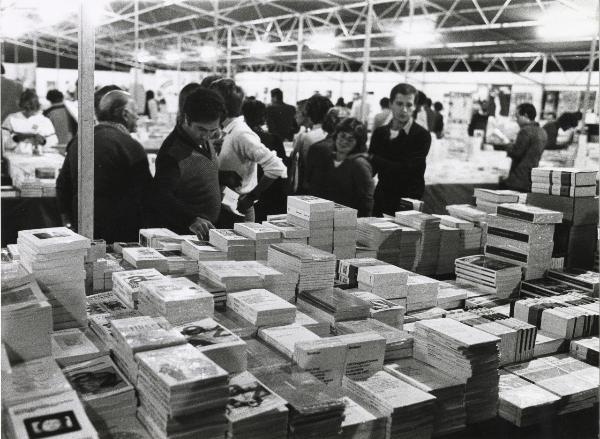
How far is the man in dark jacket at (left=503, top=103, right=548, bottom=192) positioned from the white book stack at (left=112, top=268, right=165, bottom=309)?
5387mm

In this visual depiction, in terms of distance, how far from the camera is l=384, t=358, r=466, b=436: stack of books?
1953 millimetres

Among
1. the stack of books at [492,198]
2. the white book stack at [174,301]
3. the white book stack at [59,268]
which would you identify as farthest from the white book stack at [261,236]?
the stack of books at [492,198]

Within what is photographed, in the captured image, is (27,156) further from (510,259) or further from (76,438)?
(76,438)

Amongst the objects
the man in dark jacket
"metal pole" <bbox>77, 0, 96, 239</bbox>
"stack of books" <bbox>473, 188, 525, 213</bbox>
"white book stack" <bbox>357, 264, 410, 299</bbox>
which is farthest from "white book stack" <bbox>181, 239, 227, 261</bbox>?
the man in dark jacket

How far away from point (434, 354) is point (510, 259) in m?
1.35

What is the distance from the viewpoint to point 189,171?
10.7 feet

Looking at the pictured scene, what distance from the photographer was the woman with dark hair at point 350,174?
13.0ft

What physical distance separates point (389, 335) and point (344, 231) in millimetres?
1015

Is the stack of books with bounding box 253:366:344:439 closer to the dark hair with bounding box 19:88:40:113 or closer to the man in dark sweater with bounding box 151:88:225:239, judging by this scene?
the man in dark sweater with bounding box 151:88:225:239

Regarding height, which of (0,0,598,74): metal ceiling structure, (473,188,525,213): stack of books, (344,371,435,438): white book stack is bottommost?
(344,371,435,438): white book stack

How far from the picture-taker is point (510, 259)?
3295 mm

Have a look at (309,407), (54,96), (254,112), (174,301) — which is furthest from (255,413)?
(54,96)

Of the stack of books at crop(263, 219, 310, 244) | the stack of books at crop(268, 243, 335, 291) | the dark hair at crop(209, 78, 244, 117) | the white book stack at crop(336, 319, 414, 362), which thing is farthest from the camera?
the dark hair at crop(209, 78, 244, 117)

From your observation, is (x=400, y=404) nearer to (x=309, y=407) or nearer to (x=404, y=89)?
(x=309, y=407)
